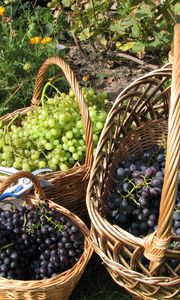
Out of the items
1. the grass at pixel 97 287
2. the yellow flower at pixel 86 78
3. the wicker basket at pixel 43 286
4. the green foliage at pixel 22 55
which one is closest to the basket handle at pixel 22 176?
the wicker basket at pixel 43 286

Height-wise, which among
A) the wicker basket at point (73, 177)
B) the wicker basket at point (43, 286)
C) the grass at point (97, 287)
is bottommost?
the grass at point (97, 287)

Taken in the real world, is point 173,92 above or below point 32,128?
above

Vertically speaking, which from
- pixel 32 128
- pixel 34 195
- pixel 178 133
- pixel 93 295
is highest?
pixel 178 133

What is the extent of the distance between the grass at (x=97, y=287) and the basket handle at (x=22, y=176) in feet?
1.31

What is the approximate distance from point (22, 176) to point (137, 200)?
419mm

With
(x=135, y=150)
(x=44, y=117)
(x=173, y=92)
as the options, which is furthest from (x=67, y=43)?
(x=173, y=92)

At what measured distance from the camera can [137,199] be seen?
184cm

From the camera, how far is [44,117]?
230 cm

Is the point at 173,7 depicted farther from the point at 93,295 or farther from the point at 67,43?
the point at 93,295

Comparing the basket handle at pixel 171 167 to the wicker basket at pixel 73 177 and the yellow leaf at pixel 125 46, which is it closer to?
the wicker basket at pixel 73 177

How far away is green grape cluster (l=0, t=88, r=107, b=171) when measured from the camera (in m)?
2.22

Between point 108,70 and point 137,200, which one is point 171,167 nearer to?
point 137,200

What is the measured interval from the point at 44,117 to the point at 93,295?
79cm

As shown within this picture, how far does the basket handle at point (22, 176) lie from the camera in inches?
72.4
